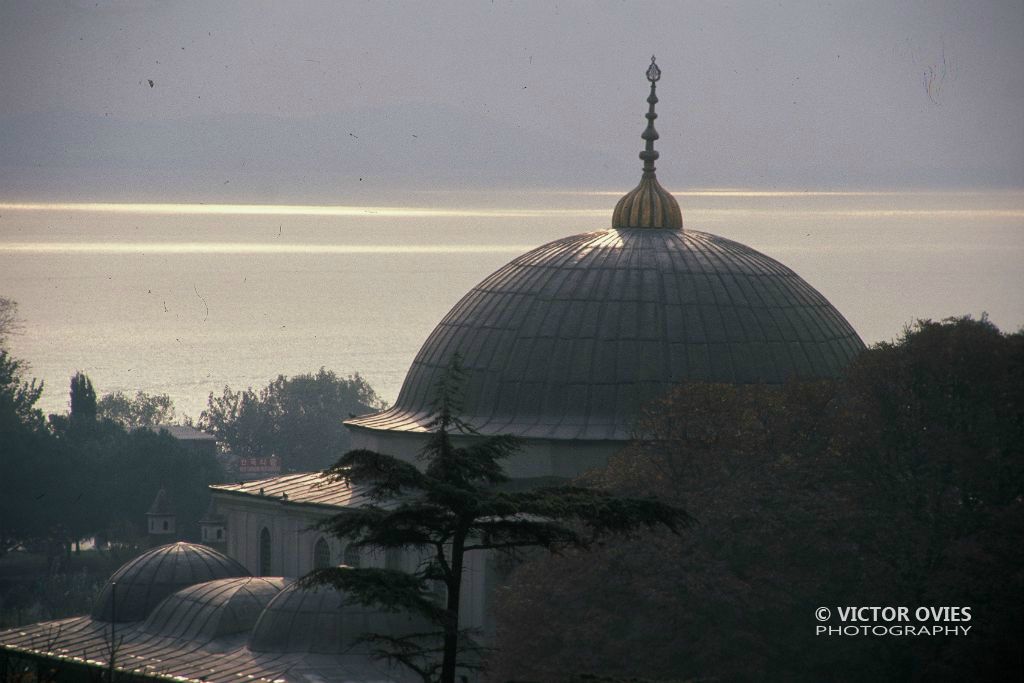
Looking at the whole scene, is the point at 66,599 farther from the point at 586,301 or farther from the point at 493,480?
the point at 493,480

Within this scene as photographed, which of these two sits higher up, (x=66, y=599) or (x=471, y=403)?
(x=471, y=403)

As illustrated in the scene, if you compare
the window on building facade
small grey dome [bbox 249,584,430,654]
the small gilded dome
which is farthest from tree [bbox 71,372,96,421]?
small grey dome [bbox 249,584,430,654]

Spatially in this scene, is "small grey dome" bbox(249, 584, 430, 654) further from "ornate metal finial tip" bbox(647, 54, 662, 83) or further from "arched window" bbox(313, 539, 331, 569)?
"ornate metal finial tip" bbox(647, 54, 662, 83)

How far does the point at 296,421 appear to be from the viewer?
130 metres

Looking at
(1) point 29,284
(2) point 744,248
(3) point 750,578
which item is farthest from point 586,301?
(1) point 29,284

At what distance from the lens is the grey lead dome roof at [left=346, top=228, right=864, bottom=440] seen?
50844mm

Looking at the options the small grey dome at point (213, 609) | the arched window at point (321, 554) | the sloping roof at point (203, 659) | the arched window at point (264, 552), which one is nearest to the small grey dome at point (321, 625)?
the sloping roof at point (203, 659)

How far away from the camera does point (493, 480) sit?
2839cm

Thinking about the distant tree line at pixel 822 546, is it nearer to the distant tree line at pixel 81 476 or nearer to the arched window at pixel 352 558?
the arched window at pixel 352 558

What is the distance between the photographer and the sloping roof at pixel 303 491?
2018 inches

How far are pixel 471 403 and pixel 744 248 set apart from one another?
10.2 metres

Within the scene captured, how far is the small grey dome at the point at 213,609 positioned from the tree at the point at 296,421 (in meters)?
Answer: 71.3

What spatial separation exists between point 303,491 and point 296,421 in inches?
3031

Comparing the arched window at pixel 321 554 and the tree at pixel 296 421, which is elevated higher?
the tree at pixel 296 421
